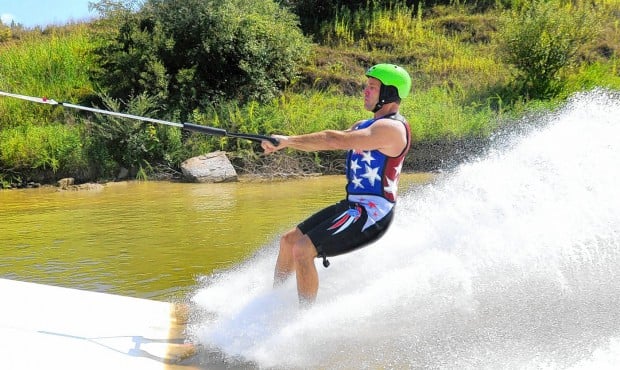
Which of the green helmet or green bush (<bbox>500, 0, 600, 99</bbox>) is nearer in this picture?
the green helmet

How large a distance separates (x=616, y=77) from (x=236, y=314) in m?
18.1

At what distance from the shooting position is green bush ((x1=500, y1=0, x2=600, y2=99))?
18.2 metres

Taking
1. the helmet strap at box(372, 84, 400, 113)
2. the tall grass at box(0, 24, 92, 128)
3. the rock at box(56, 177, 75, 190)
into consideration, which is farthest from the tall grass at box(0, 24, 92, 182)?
the helmet strap at box(372, 84, 400, 113)

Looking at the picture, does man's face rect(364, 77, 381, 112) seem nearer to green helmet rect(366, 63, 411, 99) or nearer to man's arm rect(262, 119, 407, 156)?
green helmet rect(366, 63, 411, 99)

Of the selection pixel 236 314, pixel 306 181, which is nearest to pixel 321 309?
pixel 236 314

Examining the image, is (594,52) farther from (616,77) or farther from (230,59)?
(230,59)

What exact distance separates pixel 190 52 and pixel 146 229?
31.9 ft

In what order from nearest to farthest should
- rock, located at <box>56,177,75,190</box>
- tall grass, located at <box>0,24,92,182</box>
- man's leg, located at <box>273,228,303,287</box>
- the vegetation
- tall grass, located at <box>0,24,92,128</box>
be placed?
1. man's leg, located at <box>273,228,303,287</box>
2. rock, located at <box>56,177,75,190</box>
3. tall grass, located at <box>0,24,92,182</box>
4. the vegetation
5. tall grass, located at <box>0,24,92,128</box>

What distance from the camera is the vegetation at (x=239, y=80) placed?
15.7 m

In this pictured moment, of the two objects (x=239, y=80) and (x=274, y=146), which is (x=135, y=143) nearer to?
(x=239, y=80)

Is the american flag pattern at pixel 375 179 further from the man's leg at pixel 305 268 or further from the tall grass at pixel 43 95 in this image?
the tall grass at pixel 43 95

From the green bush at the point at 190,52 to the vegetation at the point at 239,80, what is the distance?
0.04 m

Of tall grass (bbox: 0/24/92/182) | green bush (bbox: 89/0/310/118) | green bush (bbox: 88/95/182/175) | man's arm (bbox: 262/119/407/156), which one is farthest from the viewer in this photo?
green bush (bbox: 89/0/310/118)

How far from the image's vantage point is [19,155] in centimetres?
1527
